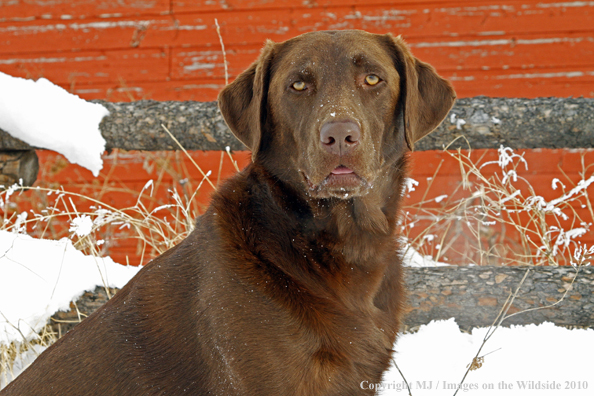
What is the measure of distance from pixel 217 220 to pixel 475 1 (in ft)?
14.6

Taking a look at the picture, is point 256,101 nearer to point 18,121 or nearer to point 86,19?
point 18,121

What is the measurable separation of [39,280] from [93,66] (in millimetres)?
3450

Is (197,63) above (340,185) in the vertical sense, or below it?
below

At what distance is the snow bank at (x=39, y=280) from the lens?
9.56 feet

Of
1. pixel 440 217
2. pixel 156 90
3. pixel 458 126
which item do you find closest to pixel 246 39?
pixel 156 90

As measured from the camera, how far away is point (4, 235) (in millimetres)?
3188

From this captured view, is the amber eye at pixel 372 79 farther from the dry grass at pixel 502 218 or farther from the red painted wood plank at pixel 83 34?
the red painted wood plank at pixel 83 34

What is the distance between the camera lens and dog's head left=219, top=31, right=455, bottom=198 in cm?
202

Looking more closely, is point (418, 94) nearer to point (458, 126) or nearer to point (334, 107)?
point (334, 107)

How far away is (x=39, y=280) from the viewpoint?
9.98ft

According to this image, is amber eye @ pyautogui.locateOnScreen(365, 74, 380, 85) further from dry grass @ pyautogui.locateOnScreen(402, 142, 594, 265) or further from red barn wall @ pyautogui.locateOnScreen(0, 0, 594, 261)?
red barn wall @ pyautogui.locateOnScreen(0, 0, 594, 261)

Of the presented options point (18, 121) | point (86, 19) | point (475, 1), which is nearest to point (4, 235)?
point (18, 121)

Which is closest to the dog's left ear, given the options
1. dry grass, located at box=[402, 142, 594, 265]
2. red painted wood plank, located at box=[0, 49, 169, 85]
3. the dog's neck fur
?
the dog's neck fur

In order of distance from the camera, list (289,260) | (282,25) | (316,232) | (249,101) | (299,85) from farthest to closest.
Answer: (282,25) → (249,101) → (299,85) → (316,232) → (289,260)
